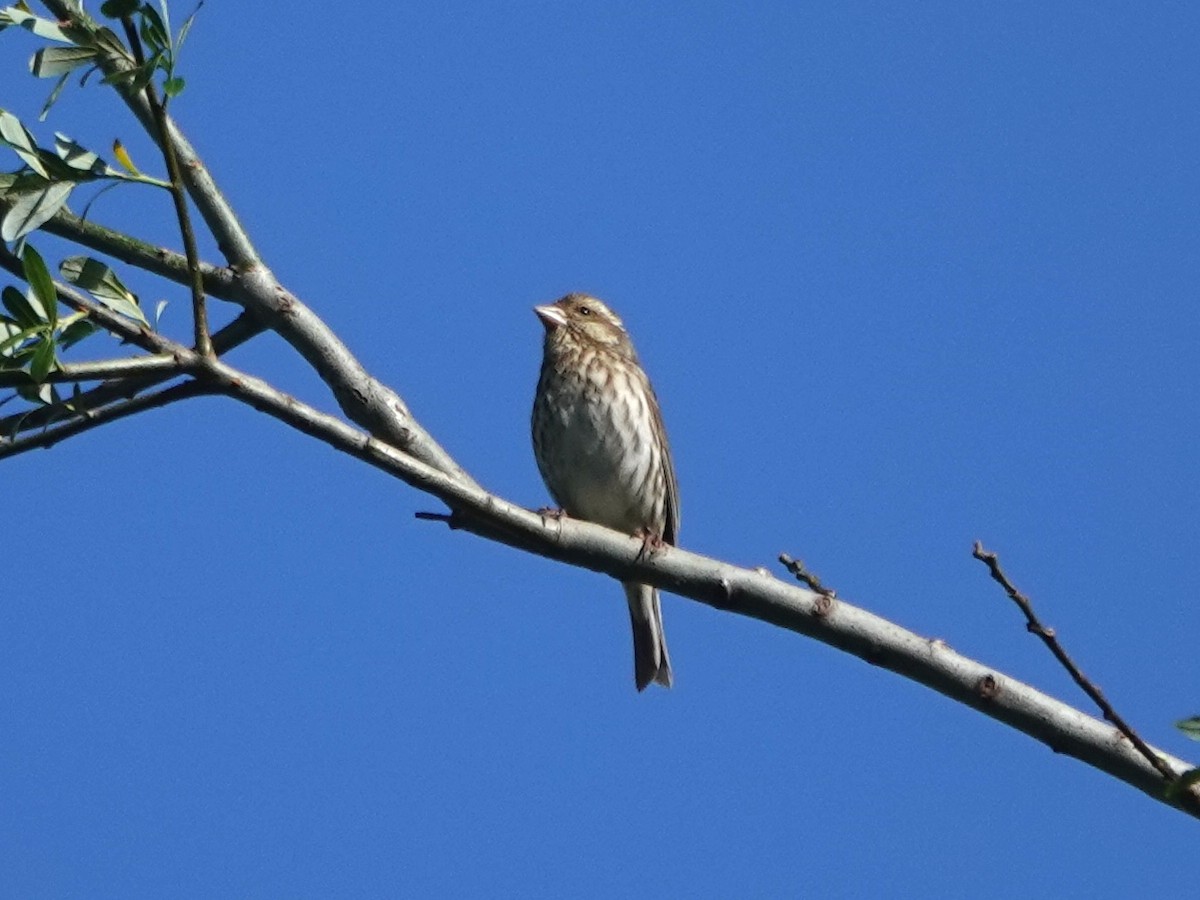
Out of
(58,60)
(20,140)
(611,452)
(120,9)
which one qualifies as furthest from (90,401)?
(611,452)

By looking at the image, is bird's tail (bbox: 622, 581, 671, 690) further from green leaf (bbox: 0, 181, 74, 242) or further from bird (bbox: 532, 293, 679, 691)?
green leaf (bbox: 0, 181, 74, 242)

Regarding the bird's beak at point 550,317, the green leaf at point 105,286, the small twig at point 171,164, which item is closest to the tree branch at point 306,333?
the green leaf at point 105,286

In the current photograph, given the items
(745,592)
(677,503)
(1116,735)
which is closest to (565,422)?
(677,503)

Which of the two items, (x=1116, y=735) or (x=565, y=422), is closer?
(x=1116, y=735)

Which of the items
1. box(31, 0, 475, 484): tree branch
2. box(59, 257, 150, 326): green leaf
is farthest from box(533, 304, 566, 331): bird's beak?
box(59, 257, 150, 326): green leaf

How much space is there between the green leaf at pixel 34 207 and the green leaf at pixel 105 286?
0.19 metres

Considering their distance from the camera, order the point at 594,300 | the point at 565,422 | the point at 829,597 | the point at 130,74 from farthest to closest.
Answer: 1. the point at 594,300
2. the point at 565,422
3. the point at 829,597
4. the point at 130,74

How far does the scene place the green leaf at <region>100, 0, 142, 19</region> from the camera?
11.0ft

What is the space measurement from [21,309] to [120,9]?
2.05 feet

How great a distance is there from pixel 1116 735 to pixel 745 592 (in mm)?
839

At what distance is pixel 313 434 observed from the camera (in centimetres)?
350

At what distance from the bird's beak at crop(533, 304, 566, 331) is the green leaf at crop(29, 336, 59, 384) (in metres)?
5.34

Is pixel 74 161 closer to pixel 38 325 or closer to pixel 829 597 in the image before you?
pixel 38 325

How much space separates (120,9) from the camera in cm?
337
